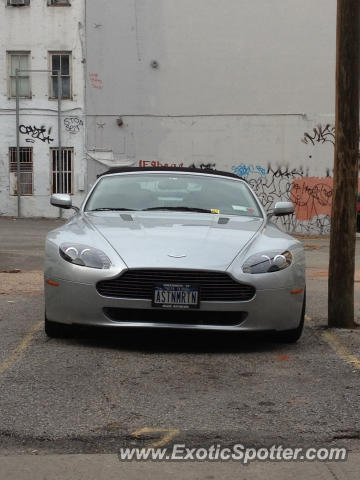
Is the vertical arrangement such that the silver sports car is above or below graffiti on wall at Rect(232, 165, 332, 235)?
above

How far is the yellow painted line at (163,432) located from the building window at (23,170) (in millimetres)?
28575

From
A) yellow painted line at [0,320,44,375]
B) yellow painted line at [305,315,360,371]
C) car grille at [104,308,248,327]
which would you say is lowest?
yellow painted line at [305,315,360,371]

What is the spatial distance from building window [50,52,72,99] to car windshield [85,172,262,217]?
2483 centimetres

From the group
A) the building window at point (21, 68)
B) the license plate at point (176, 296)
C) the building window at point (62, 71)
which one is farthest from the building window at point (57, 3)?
the license plate at point (176, 296)

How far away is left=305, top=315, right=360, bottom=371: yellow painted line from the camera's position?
5.85 metres

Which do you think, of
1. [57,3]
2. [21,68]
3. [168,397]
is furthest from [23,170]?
[168,397]

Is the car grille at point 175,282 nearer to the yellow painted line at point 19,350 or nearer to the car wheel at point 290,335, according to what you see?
the car wheel at point 290,335

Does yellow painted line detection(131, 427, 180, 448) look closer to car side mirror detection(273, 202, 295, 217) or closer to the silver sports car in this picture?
the silver sports car

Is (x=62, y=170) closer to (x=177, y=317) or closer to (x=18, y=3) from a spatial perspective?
(x=18, y=3)

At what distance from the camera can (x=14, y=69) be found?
32.0m

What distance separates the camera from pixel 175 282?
581 cm

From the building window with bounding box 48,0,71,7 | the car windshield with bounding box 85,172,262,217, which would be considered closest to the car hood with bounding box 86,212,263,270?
the car windshield with bounding box 85,172,262,217

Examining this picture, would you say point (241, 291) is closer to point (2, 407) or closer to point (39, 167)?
point (2, 407)

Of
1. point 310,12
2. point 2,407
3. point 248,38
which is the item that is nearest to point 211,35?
point 248,38
